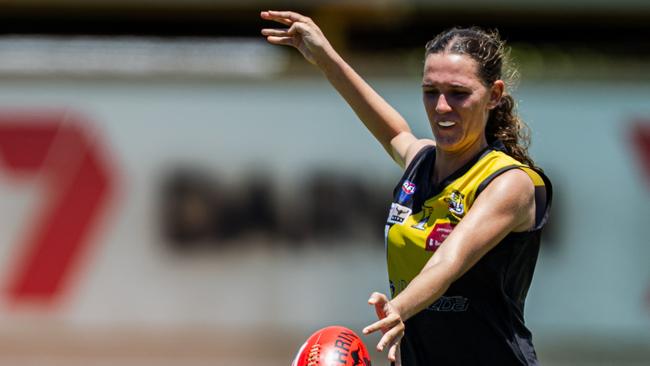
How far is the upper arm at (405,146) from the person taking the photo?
4.57m

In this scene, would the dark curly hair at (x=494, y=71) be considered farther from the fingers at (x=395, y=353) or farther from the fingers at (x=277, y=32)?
the fingers at (x=395, y=353)

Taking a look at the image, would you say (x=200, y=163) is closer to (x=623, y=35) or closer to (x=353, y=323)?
(x=353, y=323)

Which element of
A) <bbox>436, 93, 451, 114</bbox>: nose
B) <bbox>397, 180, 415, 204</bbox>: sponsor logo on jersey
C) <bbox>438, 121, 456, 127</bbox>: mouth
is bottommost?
<bbox>397, 180, 415, 204</bbox>: sponsor logo on jersey

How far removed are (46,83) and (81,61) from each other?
1.46ft

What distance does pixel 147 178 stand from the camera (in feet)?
36.6

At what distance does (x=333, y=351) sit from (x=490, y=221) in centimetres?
69

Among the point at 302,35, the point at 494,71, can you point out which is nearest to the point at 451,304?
the point at 494,71

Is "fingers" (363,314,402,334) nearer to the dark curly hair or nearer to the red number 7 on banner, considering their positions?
the dark curly hair

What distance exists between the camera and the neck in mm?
4148

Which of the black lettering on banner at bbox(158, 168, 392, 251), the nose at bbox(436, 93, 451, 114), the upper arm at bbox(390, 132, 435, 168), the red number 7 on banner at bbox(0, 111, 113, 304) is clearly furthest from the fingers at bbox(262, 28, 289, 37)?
the red number 7 on banner at bbox(0, 111, 113, 304)

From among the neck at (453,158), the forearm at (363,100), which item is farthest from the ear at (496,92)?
the forearm at (363,100)

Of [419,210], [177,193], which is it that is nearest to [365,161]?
[177,193]

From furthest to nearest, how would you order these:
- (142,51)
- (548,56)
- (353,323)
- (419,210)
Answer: (548,56), (142,51), (353,323), (419,210)

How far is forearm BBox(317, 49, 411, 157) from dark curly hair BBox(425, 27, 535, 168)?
568 millimetres
